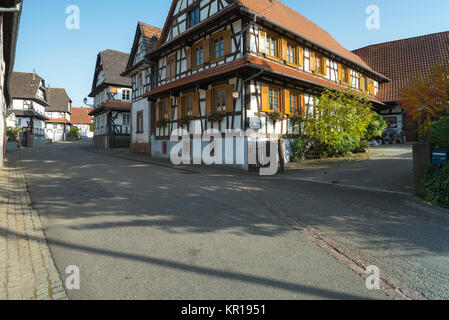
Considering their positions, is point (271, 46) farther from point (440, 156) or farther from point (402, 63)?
point (402, 63)

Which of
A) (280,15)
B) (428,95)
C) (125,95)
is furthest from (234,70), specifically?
(125,95)

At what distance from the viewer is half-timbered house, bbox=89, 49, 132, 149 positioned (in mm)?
28562

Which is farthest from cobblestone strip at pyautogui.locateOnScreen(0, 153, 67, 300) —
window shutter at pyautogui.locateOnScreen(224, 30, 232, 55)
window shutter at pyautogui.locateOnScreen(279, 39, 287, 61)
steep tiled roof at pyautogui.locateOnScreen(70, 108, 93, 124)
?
steep tiled roof at pyautogui.locateOnScreen(70, 108, 93, 124)

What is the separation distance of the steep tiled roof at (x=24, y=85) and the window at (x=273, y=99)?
42.0m

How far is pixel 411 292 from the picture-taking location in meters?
2.64

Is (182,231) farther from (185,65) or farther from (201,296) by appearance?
(185,65)

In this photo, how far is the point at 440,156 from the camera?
5969 millimetres

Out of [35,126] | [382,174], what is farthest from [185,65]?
[35,126]

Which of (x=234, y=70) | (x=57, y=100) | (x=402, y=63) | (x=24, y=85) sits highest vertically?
(x=57, y=100)

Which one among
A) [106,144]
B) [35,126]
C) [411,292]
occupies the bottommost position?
[411,292]

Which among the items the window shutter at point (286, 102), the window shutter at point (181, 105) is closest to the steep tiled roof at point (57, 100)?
the window shutter at point (181, 105)

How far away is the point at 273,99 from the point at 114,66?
22765 mm

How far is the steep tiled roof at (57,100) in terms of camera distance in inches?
2320

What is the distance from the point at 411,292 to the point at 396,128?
26.5 meters
